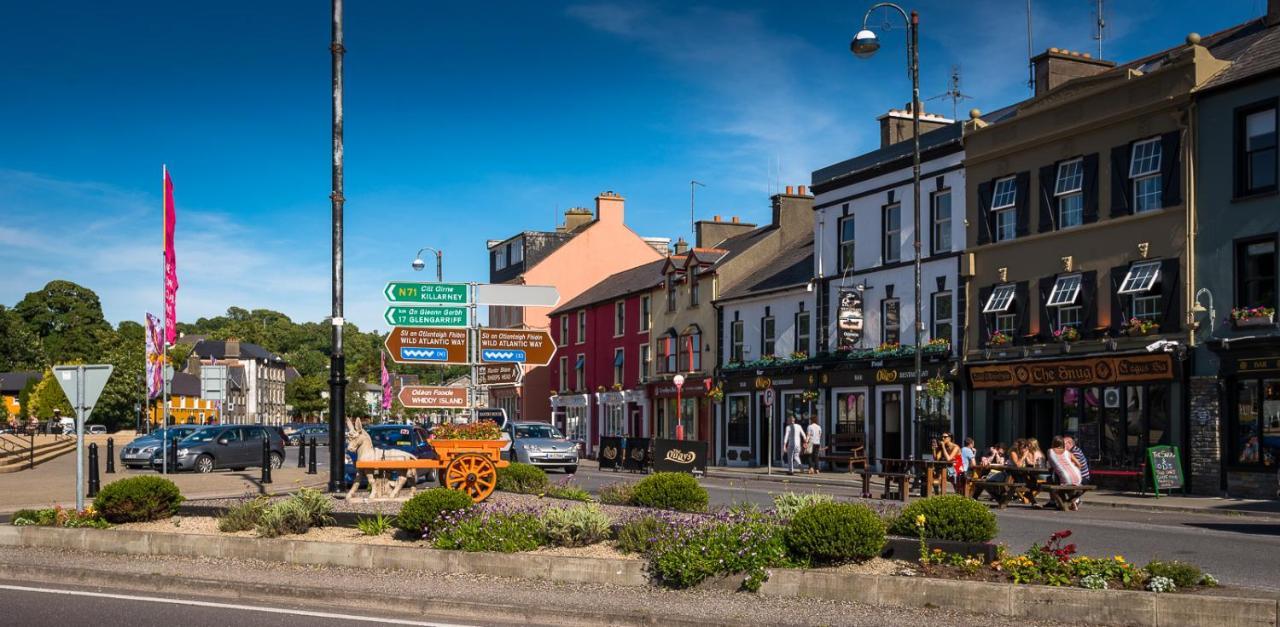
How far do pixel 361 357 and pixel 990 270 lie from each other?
441 feet

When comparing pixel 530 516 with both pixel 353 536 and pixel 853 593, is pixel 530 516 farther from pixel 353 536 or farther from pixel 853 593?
pixel 853 593

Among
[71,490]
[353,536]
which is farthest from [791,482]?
[353,536]

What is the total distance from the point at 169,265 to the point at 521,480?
12826 millimetres

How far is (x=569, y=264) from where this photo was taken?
72312 millimetres

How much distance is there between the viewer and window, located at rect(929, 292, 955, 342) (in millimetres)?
36550

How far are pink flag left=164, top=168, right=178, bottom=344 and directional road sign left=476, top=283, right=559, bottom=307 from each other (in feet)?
41.4

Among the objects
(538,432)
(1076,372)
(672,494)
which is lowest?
(538,432)

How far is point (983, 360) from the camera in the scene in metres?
34.5

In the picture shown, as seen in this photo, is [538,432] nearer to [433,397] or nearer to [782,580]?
[433,397]

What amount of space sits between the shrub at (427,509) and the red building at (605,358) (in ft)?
131

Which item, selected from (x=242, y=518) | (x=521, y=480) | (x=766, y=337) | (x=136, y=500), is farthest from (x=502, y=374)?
(x=766, y=337)

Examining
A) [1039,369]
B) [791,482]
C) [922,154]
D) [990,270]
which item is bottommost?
[791,482]

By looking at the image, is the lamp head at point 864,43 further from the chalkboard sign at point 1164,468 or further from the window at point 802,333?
the window at point 802,333

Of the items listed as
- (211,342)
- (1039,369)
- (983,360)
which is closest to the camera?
(1039,369)
